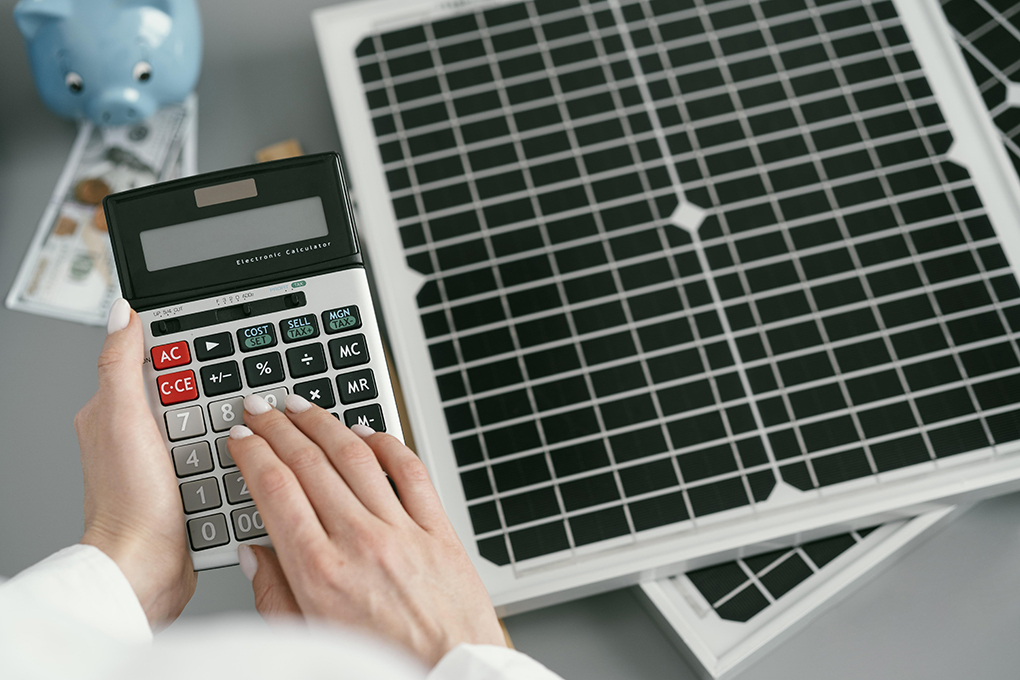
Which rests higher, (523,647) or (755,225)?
(755,225)

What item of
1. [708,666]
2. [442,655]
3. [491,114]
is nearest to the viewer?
[442,655]

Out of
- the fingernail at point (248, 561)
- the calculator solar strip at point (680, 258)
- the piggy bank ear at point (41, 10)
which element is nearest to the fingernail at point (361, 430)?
the fingernail at point (248, 561)

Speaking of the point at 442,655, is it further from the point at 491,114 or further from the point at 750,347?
the point at 491,114

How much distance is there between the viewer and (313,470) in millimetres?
462

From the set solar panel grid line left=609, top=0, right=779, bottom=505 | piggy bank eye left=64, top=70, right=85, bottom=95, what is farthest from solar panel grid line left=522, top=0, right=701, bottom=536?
piggy bank eye left=64, top=70, right=85, bottom=95

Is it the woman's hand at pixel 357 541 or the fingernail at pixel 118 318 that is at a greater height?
the fingernail at pixel 118 318

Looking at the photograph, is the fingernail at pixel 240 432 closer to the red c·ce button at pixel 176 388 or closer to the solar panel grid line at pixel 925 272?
the red c·ce button at pixel 176 388

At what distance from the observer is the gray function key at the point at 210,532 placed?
52 centimetres

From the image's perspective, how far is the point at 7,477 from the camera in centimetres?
86

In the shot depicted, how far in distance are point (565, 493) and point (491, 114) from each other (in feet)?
1.45

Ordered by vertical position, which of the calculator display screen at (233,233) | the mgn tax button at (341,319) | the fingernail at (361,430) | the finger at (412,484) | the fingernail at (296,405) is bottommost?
the finger at (412,484)

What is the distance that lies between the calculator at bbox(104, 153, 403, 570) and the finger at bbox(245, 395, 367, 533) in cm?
4

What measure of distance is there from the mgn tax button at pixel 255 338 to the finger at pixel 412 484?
0.43ft

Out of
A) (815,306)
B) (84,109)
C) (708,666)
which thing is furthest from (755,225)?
(84,109)
